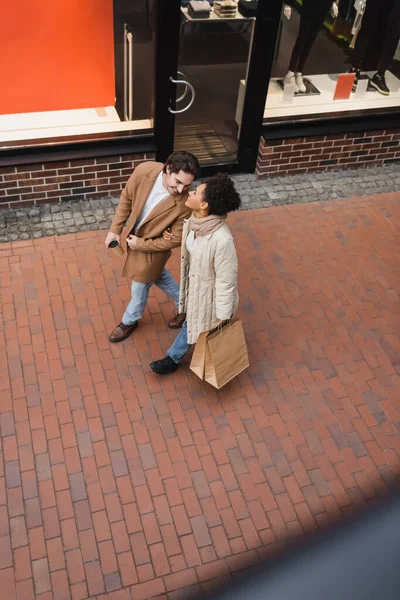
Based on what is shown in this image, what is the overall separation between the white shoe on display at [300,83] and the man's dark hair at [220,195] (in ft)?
12.3

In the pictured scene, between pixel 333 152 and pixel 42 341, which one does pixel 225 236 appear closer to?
pixel 42 341

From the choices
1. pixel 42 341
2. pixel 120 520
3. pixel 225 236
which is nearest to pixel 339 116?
pixel 225 236

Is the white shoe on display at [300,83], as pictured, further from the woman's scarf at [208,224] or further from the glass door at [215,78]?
the woman's scarf at [208,224]

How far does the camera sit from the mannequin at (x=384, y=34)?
22.1 feet

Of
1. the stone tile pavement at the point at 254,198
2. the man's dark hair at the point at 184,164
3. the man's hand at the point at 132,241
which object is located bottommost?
the stone tile pavement at the point at 254,198

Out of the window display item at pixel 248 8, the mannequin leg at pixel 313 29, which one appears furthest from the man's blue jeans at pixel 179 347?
the mannequin leg at pixel 313 29

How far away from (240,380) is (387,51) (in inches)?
183

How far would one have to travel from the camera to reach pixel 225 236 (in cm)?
397

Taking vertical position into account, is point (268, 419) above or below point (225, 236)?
below

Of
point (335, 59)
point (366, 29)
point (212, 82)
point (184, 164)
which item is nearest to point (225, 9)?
point (212, 82)

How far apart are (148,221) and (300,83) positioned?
368 cm

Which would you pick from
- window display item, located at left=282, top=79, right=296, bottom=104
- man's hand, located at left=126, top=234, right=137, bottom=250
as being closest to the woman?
man's hand, located at left=126, top=234, right=137, bottom=250

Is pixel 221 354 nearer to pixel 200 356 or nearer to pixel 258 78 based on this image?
pixel 200 356

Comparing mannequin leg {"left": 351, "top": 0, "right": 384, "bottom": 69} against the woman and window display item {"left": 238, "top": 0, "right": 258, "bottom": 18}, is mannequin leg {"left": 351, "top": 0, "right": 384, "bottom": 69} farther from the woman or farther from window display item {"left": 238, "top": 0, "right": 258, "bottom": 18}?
the woman
